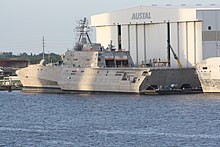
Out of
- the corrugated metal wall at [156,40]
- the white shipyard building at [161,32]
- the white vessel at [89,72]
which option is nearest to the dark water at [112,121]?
the white vessel at [89,72]

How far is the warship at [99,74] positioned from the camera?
4823 inches

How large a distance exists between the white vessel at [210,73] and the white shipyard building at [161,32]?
398 inches

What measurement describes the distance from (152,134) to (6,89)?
72.9 meters

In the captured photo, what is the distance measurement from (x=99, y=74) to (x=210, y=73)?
16.7 m

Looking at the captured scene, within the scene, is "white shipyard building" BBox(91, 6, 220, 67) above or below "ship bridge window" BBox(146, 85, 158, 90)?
above

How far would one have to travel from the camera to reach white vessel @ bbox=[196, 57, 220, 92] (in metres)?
117

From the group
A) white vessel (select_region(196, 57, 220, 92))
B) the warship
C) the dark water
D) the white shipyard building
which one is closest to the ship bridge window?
the warship

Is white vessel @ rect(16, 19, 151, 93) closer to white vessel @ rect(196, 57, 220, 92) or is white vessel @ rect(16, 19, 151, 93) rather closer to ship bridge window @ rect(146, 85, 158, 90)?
ship bridge window @ rect(146, 85, 158, 90)

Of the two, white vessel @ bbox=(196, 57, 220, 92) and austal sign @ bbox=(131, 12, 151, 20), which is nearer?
white vessel @ bbox=(196, 57, 220, 92)

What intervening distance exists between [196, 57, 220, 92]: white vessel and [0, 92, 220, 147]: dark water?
2.85 metres

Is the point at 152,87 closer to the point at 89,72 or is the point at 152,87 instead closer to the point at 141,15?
the point at 89,72

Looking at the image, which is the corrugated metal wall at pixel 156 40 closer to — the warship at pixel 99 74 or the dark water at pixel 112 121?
the warship at pixel 99 74

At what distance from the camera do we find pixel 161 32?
441 ft

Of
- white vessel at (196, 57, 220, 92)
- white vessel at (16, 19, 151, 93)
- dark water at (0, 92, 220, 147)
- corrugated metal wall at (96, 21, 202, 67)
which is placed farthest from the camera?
corrugated metal wall at (96, 21, 202, 67)
